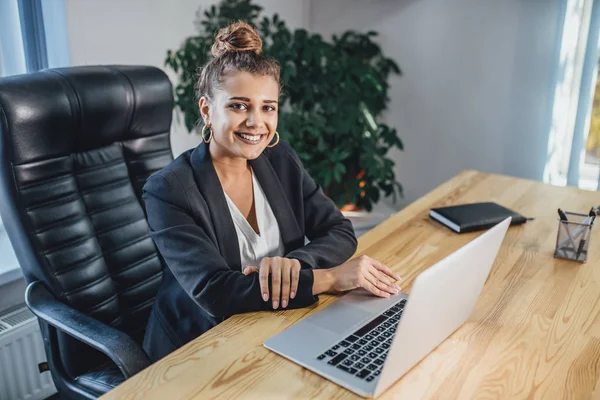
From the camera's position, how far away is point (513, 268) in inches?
53.3

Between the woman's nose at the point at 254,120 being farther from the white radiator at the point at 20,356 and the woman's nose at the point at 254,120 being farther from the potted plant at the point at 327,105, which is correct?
the potted plant at the point at 327,105

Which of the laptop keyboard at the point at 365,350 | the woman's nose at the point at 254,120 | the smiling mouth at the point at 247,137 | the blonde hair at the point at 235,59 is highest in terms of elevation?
the blonde hair at the point at 235,59

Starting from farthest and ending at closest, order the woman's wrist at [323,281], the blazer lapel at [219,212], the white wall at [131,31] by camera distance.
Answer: the white wall at [131,31], the blazer lapel at [219,212], the woman's wrist at [323,281]

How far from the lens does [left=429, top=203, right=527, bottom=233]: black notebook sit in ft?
5.15

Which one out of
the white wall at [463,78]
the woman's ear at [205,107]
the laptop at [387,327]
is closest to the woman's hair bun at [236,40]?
the woman's ear at [205,107]

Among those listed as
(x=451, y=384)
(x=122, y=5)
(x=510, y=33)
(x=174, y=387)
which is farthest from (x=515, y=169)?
(x=174, y=387)

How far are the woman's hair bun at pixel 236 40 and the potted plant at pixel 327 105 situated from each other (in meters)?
1.12

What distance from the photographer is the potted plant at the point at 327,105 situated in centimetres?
258

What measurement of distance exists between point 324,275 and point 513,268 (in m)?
0.48

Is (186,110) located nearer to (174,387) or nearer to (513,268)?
(513,268)

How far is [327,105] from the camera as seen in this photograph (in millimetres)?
2688

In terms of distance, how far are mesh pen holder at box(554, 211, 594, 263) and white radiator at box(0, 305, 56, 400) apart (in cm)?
150

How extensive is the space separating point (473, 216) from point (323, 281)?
63 cm

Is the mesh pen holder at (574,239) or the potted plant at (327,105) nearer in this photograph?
the mesh pen holder at (574,239)
